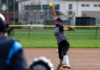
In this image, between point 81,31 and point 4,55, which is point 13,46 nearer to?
point 4,55

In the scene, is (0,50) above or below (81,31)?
above

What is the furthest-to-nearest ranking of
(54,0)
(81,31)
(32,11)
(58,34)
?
1. (54,0)
2. (32,11)
3. (81,31)
4. (58,34)

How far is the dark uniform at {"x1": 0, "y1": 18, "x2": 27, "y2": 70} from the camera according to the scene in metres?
2.54

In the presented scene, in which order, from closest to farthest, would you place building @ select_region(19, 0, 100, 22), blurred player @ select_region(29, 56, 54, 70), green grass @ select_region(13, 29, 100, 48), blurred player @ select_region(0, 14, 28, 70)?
blurred player @ select_region(0, 14, 28, 70) → blurred player @ select_region(29, 56, 54, 70) → green grass @ select_region(13, 29, 100, 48) → building @ select_region(19, 0, 100, 22)

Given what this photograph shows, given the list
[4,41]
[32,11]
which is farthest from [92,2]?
[4,41]

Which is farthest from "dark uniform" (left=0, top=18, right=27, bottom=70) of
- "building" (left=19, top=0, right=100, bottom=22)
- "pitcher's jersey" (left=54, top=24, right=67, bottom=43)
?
"building" (left=19, top=0, right=100, bottom=22)

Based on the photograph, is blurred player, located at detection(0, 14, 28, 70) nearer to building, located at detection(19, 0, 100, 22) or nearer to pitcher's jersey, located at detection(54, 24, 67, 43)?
pitcher's jersey, located at detection(54, 24, 67, 43)

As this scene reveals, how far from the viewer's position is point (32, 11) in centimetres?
6156

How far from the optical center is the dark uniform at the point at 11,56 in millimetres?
2545

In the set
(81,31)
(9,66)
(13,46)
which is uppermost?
(13,46)

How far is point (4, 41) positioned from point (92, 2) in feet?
217

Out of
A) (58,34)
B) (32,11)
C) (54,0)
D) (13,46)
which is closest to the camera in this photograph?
(13,46)

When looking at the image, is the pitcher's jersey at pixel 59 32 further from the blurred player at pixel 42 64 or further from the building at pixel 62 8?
the building at pixel 62 8

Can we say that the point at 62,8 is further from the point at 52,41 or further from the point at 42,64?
the point at 42,64
